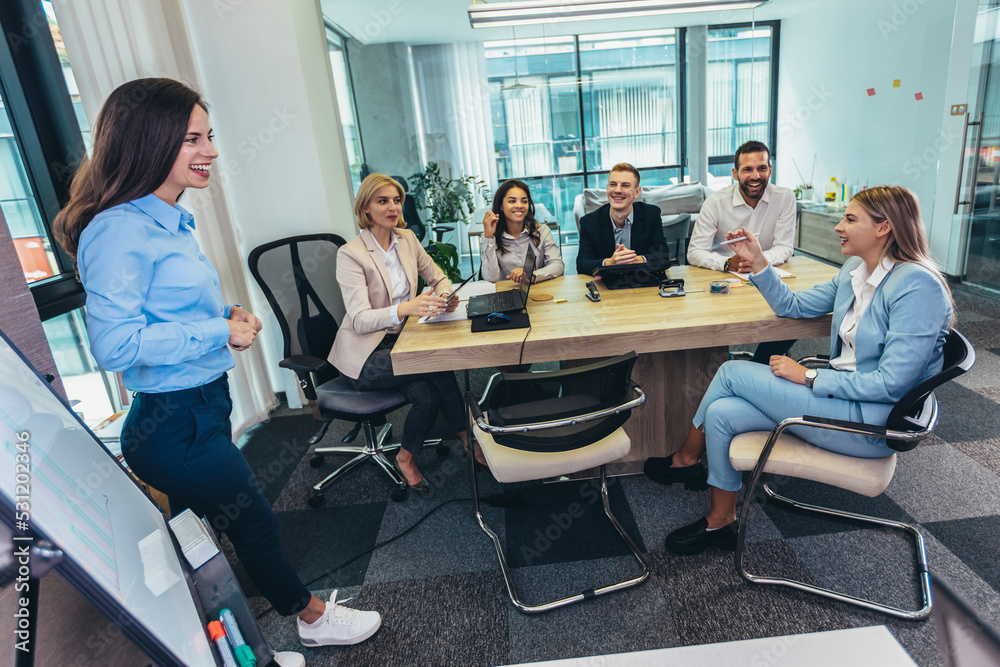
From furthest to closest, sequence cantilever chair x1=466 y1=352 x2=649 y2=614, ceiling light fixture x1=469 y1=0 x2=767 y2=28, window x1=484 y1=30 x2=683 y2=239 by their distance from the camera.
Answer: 1. window x1=484 y1=30 x2=683 y2=239
2. ceiling light fixture x1=469 y1=0 x2=767 y2=28
3. cantilever chair x1=466 y1=352 x2=649 y2=614

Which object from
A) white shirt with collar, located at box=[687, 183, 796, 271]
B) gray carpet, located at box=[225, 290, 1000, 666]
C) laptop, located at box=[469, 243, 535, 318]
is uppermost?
white shirt with collar, located at box=[687, 183, 796, 271]

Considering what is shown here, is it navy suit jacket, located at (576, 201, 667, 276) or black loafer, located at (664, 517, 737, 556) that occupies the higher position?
navy suit jacket, located at (576, 201, 667, 276)

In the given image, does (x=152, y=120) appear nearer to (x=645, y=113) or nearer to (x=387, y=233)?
(x=387, y=233)

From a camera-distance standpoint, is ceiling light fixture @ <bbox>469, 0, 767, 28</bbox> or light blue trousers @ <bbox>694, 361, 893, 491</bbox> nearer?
light blue trousers @ <bbox>694, 361, 893, 491</bbox>

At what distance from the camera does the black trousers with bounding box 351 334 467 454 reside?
242 cm

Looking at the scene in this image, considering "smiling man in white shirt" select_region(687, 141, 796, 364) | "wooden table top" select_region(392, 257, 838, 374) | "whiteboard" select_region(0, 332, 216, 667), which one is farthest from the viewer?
"smiling man in white shirt" select_region(687, 141, 796, 364)

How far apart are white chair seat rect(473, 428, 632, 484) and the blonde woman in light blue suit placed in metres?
0.41

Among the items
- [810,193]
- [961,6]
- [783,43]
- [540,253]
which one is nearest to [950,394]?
[540,253]

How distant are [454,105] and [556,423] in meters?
6.03

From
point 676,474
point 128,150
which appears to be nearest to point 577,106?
point 676,474

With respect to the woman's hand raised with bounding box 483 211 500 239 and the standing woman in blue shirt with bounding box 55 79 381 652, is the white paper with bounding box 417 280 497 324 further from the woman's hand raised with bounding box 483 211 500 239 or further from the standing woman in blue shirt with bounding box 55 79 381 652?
the standing woman in blue shirt with bounding box 55 79 381 652

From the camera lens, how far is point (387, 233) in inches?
104

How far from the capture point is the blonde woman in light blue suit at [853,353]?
1.62 metres

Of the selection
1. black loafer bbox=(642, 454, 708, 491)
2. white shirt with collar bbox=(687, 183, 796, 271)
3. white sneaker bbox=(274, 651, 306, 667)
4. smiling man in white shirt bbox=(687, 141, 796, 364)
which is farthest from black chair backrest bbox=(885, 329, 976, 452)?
white sneaker bbox=(274, 651, 306, 667)
